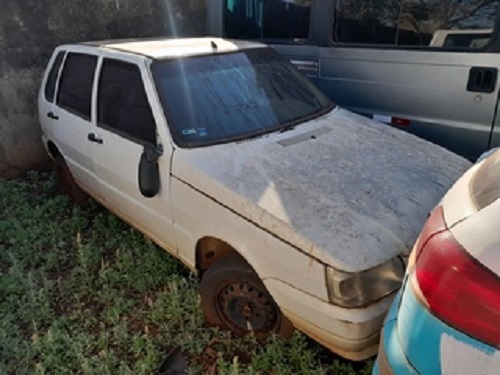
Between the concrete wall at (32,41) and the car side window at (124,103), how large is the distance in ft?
7.71

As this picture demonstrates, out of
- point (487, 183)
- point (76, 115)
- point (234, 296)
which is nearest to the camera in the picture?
point (487, 183)

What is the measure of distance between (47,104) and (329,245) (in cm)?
335

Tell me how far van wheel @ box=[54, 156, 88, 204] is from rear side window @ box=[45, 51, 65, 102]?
595 mm

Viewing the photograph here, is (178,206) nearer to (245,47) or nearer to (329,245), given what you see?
(329,245)

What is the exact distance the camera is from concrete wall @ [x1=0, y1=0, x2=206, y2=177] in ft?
16.8

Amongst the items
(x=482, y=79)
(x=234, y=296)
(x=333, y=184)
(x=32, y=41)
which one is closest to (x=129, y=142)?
(x=234, y=296)

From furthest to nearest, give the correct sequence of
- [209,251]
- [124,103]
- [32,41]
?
[32,41] → [124,103] → [209,251]

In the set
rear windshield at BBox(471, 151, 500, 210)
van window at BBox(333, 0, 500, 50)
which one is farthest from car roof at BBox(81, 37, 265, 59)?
rear windshield at BBox(471, 151, 500, 210)

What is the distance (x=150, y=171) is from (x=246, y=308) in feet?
3.37

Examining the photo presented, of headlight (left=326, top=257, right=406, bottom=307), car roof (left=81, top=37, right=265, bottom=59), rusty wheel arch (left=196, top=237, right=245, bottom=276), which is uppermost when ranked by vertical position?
car roof (left=81, top=37, right=265, bottom=59)

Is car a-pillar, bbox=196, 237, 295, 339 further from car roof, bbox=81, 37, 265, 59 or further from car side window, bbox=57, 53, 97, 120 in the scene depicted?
car side window, bbox=57, 53, 97, 120

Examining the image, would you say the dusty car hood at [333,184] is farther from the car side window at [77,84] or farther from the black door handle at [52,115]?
→ the black door handle at [52,115]

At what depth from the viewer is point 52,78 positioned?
425 centimetres

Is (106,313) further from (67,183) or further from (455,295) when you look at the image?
(455,295)
